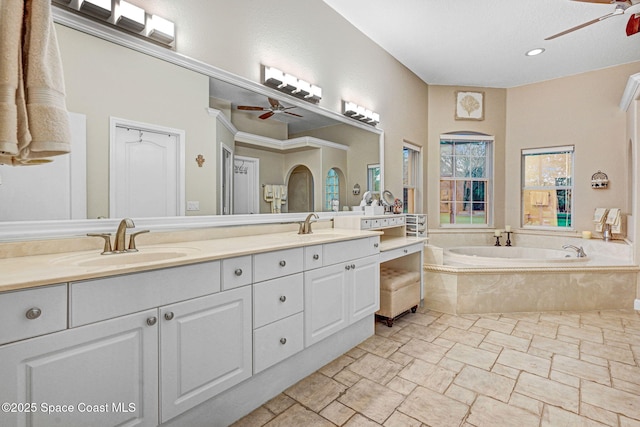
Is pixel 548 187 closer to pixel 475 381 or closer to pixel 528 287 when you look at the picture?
pixel 528 287

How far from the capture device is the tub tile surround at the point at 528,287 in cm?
329

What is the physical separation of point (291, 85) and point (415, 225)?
6.93 feet

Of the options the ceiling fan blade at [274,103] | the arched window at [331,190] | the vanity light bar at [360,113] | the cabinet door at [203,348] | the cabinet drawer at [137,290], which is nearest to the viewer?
the cabinet drawer at [137,290]

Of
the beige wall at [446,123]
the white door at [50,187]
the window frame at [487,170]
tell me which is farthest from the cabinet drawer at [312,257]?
the window frame at [487,170]

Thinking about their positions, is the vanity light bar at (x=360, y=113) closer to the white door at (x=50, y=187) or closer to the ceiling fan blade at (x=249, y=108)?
the ceiling fan blade at (x=249, y=108)

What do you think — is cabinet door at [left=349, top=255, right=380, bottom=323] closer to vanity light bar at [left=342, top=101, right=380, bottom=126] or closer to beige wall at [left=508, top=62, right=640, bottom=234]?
vanity light bar at [left=342, top=101, right=380, bottom=126]

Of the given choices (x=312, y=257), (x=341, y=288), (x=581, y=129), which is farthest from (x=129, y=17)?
(x=581, y=129)

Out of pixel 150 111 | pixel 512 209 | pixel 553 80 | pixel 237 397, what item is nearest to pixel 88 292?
pixel 237 397

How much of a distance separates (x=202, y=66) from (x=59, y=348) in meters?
1.69

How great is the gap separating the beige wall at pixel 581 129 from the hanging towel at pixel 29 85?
18.3ft

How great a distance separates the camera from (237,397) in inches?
65.8

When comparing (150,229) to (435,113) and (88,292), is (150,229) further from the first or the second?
(435,113)

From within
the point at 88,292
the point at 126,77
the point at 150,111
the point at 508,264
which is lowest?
the point at 508,264

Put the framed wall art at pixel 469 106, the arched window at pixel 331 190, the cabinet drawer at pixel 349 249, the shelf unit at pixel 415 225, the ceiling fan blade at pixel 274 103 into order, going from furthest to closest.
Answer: the framed wall art at pixel 469 106 → the shelf unit at pixel 415 225 → the arched window at pixel 331 190 → the ceiling fan blade at pixel 274 103 → the cabinet drawer at pixel 349 249
